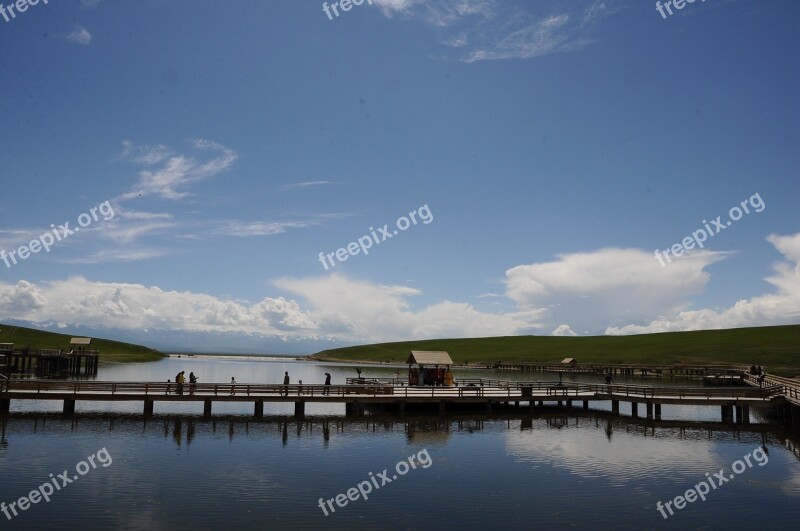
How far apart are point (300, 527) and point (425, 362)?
39266mm

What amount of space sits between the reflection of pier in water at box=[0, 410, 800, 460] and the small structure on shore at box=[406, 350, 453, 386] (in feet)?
29.4

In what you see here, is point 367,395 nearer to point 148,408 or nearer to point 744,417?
point 148,408

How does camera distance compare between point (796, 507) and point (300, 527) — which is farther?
point (796, 507)

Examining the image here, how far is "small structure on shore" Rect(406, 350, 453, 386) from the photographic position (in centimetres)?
6055

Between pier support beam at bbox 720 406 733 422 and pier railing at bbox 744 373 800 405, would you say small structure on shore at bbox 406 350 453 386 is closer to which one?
pier support beam at bbox 720 406 733 422

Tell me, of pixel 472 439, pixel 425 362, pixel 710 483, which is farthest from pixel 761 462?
pixel 425 362

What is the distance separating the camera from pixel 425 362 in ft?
198

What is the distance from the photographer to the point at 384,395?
52.1m

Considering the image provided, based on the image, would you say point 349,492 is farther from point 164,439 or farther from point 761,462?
point 761,462

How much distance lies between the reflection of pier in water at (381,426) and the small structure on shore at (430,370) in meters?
8.97

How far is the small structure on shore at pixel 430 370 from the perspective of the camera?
60.5 metres

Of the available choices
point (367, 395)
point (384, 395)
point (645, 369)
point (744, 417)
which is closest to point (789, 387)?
point (744, 417)

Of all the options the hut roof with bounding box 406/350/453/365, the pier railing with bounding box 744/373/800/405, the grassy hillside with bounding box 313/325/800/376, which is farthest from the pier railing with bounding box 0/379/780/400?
the grassy hillside with bounding box 313/325/800/376

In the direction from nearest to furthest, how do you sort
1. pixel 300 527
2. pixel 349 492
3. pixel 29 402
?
pixel 300 527, pixel 349 492, pixel 29 402
